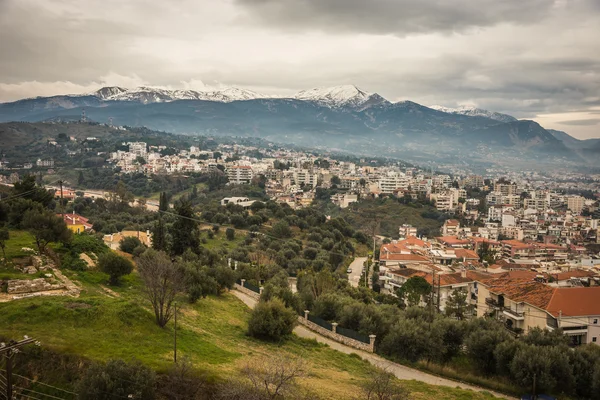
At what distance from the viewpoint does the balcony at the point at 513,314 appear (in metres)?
26.4

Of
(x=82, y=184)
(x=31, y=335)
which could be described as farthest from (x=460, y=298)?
(x=82, y=184)

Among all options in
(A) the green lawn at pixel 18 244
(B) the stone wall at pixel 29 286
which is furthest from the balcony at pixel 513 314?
(A) the green lawn at pixel 18 244

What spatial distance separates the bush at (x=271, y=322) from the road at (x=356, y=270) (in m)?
19.6

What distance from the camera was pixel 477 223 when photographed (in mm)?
84312

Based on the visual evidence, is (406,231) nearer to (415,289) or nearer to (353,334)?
(415,289)

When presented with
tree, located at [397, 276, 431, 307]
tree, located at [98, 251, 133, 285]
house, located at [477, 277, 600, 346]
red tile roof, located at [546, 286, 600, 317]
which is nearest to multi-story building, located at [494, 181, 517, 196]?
tree, located at [397, 276, 431, 307]

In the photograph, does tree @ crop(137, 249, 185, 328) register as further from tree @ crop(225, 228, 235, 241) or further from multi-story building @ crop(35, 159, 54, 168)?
multi-story building @ crop(35, 159, 54, 168)

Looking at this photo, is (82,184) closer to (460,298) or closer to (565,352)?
(460,298)

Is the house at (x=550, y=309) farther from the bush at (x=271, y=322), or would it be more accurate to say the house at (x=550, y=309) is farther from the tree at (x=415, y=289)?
the bush at (x=271, y=322)

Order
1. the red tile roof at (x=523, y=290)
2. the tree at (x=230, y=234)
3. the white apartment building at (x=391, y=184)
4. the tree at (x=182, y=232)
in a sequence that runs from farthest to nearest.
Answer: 1. the white apartment building at (x=391, y=184)
2. the tree at (x=230, y=234)
3. the tree at (x=182, y=232)
4. the red tile roof at (x=523, y=290)

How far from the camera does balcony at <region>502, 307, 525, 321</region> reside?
26375mm

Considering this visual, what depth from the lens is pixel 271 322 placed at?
749 inches

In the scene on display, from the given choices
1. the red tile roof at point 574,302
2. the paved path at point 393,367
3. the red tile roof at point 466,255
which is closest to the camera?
the paved path at point 393,367

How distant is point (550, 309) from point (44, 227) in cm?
2413
